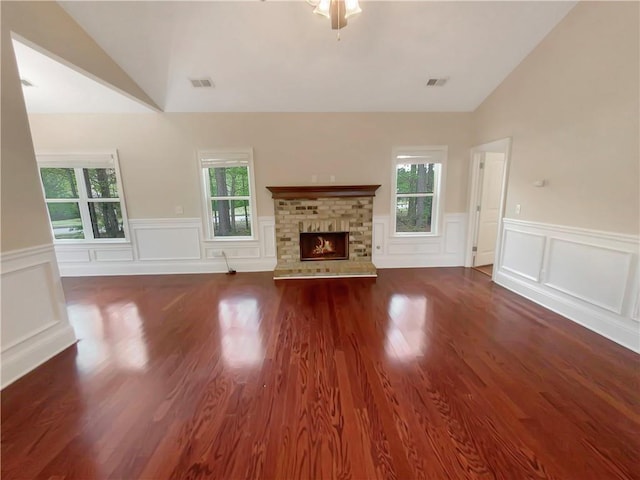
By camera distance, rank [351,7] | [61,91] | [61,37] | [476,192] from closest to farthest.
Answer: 1. [351,7]
2. [61,37]
3. [61,91]
4. [476,192]

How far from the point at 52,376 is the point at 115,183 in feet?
10.9

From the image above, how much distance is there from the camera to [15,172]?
202 cm

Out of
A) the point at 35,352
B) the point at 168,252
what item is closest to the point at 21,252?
the point at 35,352

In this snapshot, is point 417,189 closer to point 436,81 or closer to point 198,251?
point 436,81

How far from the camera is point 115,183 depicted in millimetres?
4285

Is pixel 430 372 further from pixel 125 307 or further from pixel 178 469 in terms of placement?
pixel 125 307

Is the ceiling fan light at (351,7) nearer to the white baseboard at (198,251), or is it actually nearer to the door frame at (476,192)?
the door frame at (476,192)

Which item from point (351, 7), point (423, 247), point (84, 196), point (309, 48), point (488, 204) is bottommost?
point (423, 247)

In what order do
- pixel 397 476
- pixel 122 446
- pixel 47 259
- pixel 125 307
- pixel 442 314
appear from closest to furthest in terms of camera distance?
pixel 397 476, pixel 122 446, pixel 47 259, pixel 442 314, pixel 125 307

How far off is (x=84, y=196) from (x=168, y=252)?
1627 mm

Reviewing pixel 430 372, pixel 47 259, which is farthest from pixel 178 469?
pixel 47 259

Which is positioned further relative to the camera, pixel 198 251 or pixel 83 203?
pixel 198 251

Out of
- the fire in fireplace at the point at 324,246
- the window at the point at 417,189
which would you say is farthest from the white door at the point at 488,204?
the fire in fireplace at the point at 324,246

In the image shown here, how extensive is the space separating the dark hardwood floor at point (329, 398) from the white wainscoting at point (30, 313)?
0.14 metres
